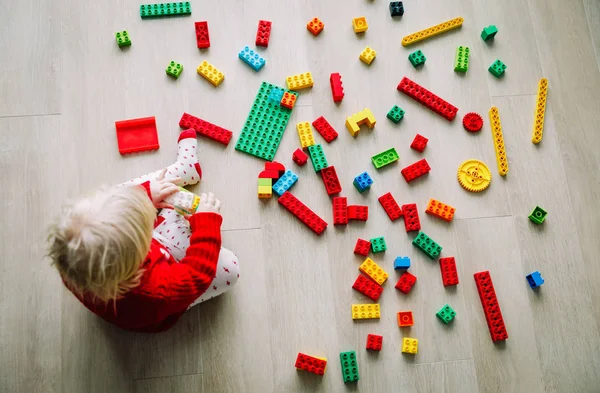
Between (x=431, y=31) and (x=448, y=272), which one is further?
(x=431, y=31)

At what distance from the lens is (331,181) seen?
1.56 meters

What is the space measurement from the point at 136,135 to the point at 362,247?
2.54 ft

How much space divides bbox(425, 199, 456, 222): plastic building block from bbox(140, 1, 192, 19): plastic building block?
99cm

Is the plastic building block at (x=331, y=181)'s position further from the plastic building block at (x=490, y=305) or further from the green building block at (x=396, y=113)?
the plastic building block at (x=490, y=305)

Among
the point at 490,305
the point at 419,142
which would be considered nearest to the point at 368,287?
the point at 490,305

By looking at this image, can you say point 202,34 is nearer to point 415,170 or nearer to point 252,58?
point 252,58

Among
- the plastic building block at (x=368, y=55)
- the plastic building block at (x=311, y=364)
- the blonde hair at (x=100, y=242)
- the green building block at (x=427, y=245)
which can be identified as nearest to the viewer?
the blonde hair at (x=100, y=242)

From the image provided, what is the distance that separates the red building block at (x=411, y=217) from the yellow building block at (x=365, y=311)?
0.26m

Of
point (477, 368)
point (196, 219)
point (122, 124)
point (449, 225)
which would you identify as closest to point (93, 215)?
point (196, 219)

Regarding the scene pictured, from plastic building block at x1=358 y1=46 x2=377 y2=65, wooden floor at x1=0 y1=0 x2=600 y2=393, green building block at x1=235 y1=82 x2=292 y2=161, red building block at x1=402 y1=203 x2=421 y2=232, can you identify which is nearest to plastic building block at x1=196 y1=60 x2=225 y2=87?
wooden floor at x1=0 y1=0 x2=600 y2=393

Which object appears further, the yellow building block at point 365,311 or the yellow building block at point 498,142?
the yellow building block at point 498,142

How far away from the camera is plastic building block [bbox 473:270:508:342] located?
1.52 m

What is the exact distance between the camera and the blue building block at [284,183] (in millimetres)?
1542

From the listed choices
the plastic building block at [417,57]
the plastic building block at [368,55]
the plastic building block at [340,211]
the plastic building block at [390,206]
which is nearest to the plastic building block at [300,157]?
the plastic building block at [340,211]
